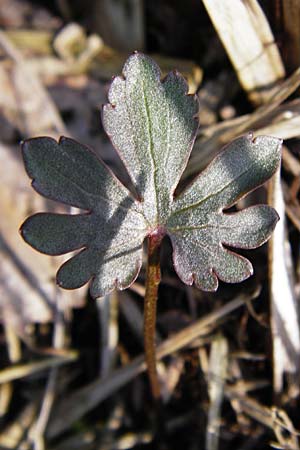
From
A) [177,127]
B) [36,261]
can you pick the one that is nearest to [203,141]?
[177,127]

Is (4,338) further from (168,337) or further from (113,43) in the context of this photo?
(113,43)

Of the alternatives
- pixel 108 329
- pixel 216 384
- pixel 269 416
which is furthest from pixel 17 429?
pixel 269 416

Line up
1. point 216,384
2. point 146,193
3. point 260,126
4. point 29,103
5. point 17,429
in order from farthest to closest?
point 29,103
point 17,429
point 216,384
point 260,126
point 146,193

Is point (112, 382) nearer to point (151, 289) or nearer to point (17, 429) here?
point (17, 429)

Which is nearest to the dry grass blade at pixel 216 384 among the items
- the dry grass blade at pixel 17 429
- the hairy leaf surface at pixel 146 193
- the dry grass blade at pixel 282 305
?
the dry grass blade at pixel 282 305

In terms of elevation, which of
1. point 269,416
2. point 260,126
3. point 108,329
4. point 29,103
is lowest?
point 269,416

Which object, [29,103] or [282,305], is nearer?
[282,305]

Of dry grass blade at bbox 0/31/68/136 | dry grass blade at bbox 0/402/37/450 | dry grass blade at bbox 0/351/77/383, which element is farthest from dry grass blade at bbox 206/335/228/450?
dry grass blade at bbox 0/31/68/136
